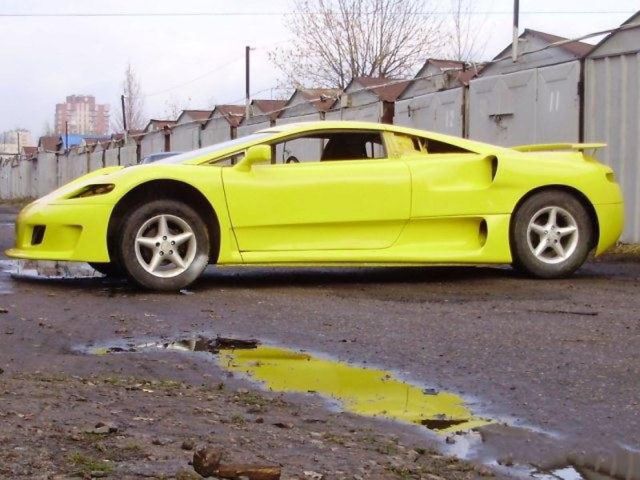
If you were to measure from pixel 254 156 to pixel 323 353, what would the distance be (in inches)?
106

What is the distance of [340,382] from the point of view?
4414 millimetres

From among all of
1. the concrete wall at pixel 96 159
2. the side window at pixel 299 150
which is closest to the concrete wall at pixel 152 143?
the concrete wall at pixel 96 159

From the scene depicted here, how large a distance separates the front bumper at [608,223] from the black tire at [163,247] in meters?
2.96

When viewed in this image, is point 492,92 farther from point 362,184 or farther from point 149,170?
point 149,170

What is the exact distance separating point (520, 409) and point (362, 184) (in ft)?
13.1

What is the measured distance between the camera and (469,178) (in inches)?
316

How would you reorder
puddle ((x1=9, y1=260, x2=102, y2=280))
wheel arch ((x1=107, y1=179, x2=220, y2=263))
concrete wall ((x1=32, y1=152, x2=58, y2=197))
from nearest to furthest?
wheel arch ((x1=107, y1=179, x2=220, y2=263)), puddle ((x1=9, y1=260, x2=102, y2=280)), concrete wall ((x1=32, y1=152, x2=58, y2=197))

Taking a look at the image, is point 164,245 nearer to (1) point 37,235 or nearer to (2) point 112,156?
(1) point 37,235

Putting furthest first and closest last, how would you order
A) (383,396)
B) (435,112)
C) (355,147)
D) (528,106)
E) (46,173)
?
(46,173) → (435,112) → (528,106) → (355,147) → (383,396)

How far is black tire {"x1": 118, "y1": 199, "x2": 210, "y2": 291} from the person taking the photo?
7.28 meters

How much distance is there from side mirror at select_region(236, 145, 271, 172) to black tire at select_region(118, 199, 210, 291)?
19.0 inches

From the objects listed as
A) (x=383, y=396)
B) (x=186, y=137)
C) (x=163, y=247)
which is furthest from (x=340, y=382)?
(x=186, y=137)

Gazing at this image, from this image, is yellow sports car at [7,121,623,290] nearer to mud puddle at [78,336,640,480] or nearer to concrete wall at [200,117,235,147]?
mud puddle at [78,336,640,480]

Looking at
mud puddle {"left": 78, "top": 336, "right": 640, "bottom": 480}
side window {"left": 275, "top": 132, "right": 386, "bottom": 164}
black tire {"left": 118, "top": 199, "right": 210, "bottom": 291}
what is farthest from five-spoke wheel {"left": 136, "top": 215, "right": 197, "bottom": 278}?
mud puddle {"left": 78, "top": 336, "right": 640, "bottom": 480}
